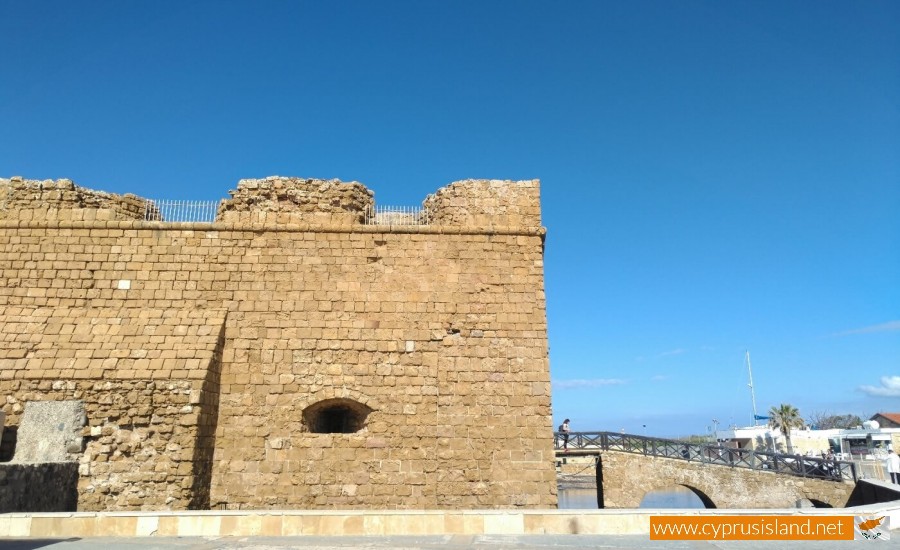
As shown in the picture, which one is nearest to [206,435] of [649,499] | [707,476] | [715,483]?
[707,476]

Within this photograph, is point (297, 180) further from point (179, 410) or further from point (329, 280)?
point (179, 410)

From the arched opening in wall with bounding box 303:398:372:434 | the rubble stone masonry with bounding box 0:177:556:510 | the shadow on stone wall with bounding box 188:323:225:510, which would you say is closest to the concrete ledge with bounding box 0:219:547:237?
A: the rubble stone masonry with bounding box 0:177:556:510

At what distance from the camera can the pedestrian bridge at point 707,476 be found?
57.7ft

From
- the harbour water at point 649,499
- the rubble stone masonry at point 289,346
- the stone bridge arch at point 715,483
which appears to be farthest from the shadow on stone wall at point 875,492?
the harbour water at point 649,499

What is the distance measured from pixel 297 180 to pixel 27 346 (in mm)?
4693

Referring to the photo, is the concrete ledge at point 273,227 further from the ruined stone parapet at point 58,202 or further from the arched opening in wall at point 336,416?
the arched opening in wall at point 336,416

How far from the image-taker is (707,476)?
58.3 feet

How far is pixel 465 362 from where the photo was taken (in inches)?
362

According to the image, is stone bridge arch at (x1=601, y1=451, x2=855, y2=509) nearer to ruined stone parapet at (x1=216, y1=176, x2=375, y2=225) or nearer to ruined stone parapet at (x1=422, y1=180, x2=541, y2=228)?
ruined stone parapet at (x1=422, y1=180, x2=541, y2=228)

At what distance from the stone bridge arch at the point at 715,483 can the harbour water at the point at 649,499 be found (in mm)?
14582

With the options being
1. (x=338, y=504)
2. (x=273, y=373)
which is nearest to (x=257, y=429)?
(x=273, y=373)

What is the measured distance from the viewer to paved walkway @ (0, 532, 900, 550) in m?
4.76

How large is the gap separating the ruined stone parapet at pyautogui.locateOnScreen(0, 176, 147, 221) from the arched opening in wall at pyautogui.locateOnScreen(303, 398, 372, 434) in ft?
15.0

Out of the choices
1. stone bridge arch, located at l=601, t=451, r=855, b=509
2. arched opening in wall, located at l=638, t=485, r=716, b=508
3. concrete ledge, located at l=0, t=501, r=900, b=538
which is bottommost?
arched opening in wall, located at l=638, t=485, r=716, b=508
